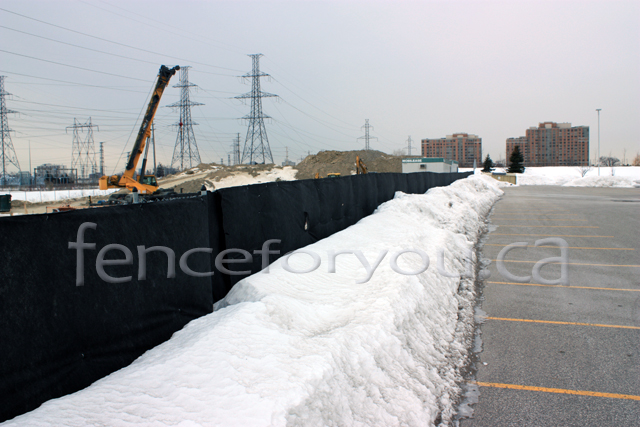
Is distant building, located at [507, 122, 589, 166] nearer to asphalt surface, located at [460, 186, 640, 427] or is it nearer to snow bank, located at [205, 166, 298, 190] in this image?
snow bank, located at [205, 166, 298, 190]

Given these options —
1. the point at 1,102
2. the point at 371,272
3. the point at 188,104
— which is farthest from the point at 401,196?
the point at 1,102

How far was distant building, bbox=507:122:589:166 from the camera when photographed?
15862 centimetres

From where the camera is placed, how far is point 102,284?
350 cm

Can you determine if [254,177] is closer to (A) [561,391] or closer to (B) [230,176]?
(B) [230,176]

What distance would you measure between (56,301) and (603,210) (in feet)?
76.4

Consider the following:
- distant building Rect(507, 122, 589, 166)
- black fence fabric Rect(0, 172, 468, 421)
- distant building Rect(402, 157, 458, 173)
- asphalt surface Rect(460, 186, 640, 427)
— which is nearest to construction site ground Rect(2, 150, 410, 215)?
distant building Rect(402, 157, 458, 173)

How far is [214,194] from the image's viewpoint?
559cm

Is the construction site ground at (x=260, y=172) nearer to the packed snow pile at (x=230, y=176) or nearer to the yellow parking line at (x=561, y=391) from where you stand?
the packed snow pile at (x=230, y=176)

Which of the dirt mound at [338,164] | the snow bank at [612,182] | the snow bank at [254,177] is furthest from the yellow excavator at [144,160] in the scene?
the snow bank at [612,182]

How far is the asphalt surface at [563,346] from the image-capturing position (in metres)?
3.75

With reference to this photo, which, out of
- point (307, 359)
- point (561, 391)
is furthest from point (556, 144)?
point (307, 359)

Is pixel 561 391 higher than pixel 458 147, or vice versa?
pixel 458 147

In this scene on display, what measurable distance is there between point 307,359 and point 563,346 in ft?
11.3

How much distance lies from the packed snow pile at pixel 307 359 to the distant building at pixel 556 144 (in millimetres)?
170197
